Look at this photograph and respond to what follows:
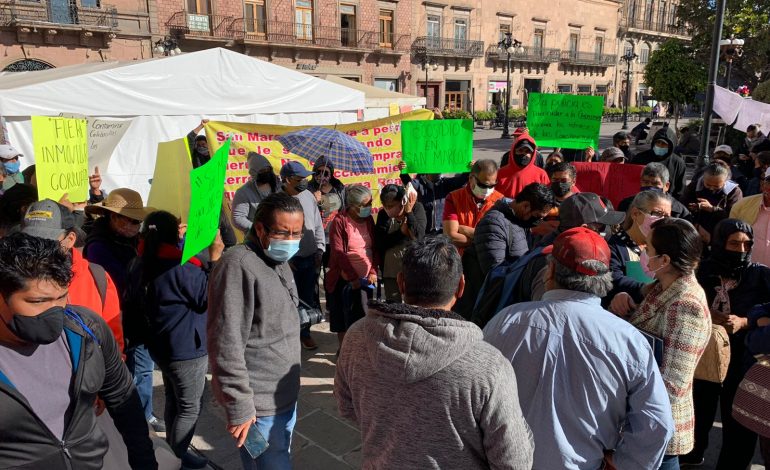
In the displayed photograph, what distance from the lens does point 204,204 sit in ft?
7.91

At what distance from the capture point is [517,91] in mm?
37375

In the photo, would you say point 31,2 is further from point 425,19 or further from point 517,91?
point 517,91

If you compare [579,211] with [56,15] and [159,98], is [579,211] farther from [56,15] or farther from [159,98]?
[56,15]

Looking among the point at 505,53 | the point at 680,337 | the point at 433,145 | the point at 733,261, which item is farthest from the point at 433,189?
the point at 505,53

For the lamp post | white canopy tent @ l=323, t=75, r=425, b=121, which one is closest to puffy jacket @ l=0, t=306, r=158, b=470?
the lamp post

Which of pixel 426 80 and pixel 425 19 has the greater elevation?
pixel 425 19

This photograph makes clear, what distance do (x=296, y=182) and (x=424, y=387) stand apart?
10.5ft

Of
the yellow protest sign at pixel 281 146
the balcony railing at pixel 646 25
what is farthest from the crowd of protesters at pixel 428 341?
the balcony railing at pixel 646 25

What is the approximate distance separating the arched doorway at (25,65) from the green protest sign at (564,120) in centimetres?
1905

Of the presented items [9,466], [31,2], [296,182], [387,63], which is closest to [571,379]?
[9,466]

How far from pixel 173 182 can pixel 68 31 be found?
19318 millimetres

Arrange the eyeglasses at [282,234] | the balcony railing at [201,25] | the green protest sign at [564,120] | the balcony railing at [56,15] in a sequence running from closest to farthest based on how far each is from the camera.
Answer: the eyeglasses at [282,234] < the green protest sign at [564,120] < the balcony railing at [56,15] < the balcony railing at [201,25]

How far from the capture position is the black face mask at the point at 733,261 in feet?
9.28

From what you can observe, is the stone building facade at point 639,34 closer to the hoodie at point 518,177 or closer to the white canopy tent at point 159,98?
the white canopy tent at point 159,98
